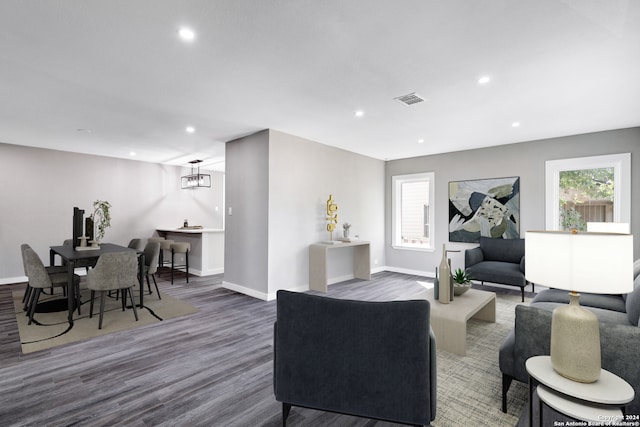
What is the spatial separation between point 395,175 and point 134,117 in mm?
5214

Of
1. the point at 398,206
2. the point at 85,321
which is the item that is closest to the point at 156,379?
the point at 85,321

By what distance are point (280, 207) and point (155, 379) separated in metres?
2.87

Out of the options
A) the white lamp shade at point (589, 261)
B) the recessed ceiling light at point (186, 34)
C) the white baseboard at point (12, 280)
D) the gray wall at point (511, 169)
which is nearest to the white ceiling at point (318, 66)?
the recessed ceiling light at point (186, 34)

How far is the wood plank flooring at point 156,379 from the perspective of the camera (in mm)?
1949

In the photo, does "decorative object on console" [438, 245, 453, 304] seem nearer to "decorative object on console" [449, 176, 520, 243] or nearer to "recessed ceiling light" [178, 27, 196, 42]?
"recessed ceiling light" [178, 27, 196, 42]

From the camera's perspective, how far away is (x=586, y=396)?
51.2 inches

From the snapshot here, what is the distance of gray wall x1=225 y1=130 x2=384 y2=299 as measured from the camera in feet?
15.5

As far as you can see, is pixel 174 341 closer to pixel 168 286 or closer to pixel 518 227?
pixel 168 286

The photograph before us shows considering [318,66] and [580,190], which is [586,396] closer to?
[318,66]

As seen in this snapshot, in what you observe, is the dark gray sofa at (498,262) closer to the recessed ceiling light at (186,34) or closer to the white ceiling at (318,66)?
the white ceiling at (318,66)

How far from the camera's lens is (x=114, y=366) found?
103 inches

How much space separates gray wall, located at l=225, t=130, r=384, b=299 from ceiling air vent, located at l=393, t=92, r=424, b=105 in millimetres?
2026

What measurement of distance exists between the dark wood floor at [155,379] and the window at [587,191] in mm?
4992

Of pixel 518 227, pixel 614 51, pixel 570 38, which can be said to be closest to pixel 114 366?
pixel 570 38
